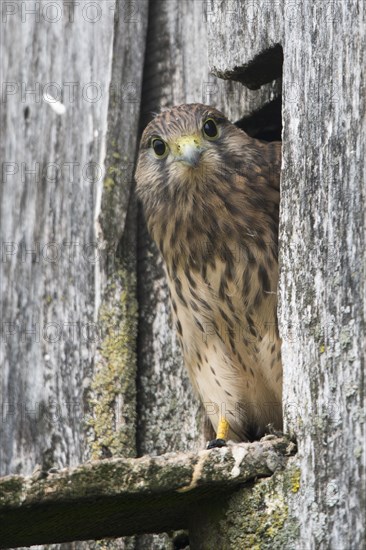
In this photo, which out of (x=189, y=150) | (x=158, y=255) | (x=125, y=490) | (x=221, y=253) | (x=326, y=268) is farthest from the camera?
(x=158, y=255)

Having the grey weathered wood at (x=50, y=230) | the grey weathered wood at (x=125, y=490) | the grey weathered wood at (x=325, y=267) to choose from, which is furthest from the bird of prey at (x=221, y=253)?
the grey weathered wood at (x=125, y=490)

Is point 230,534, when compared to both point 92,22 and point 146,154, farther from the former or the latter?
point 92,22

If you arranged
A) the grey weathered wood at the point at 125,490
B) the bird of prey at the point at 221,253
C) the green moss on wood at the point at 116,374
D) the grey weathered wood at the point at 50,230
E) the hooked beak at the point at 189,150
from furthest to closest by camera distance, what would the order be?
the grey weathered wood at the point at 50,230, the green moss on wood at the point at 116,374, the hooked beak at the point at 189,150, the bird of prey at the point at 221,253, the grey weathered wood at the point at 125,490

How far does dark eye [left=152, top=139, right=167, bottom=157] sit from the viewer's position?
16.0ft

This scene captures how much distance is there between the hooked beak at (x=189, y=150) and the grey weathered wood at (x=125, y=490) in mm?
1469

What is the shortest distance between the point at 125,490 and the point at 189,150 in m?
1.80

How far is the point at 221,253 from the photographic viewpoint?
4.59 m

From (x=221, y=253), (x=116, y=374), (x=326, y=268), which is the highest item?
(x=221, y=253)

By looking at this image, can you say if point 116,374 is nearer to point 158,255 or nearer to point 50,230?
point 158,255

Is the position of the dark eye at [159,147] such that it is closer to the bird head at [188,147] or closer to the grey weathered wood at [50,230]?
the bird head at [188,147]

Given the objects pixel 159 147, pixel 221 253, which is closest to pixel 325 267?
pixel 221 253

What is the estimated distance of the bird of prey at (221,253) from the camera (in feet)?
15.0

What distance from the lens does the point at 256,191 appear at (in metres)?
4.66

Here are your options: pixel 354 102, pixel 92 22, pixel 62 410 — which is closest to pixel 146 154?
pixel 92 22
